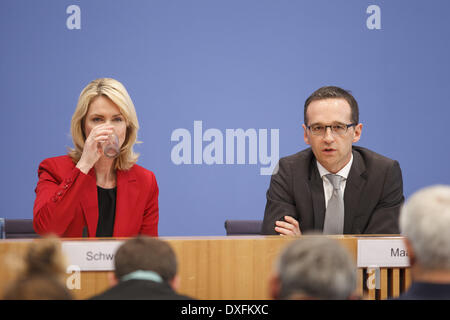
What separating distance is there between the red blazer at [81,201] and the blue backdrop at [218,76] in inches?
73.4

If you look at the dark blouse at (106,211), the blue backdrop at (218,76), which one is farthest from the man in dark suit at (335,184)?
the blue backdrop at (218,76)

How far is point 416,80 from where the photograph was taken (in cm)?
459

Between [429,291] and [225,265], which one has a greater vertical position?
[429,291]

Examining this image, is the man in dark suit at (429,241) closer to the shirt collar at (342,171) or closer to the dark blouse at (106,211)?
the shirt collar at (342,171)

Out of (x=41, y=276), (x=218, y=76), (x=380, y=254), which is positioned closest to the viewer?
(x=41, y=276)

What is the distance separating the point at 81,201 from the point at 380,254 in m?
1.36

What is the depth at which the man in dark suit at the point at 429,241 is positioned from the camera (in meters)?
1.10

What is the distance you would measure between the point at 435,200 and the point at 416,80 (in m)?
3.77

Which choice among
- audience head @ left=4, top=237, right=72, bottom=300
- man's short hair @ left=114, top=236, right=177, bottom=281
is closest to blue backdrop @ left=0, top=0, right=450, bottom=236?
man's short hair @ left=114, top=236, right=177, bottom=281

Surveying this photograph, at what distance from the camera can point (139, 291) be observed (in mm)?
1147

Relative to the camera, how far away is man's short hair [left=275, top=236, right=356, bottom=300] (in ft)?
3.26

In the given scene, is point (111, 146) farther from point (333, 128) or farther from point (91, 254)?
point (333, 128)

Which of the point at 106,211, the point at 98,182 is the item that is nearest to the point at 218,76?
the point at 98,182
